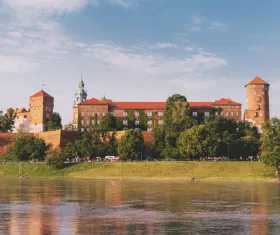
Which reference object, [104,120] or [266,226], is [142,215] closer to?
[266,226]

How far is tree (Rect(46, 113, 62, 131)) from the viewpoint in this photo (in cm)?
10469

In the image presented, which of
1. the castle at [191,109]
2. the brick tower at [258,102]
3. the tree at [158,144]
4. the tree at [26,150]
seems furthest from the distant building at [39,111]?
the brick tower at [258,102]

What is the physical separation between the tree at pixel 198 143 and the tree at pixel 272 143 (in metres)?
10.1

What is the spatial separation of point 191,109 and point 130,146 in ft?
98.1

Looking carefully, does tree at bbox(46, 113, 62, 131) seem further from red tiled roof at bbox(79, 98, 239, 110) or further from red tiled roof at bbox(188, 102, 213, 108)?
red tiled roof at bbox(188, 102, 213, 108)

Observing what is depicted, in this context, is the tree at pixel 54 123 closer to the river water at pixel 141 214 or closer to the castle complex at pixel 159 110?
the castle complex at pixel 159 110

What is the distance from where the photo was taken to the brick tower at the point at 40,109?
109 meters

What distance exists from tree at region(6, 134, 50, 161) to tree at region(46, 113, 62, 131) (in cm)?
2253

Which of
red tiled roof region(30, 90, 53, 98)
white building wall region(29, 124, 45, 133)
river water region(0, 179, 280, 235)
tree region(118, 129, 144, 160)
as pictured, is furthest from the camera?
red tiled roof region(30, 90, 53, 98)

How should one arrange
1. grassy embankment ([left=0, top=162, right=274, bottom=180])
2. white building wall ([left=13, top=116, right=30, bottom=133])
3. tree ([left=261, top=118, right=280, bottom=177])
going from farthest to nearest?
white building wall ([left=13, top=116, right=30, bottom=133]), grassy embankment ([left=0, top=162, right=274, bottom=180]), tree ([left=261, top=118, right=280, bottom=177])

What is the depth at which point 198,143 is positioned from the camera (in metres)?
68.6

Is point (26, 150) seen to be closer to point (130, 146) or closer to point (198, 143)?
point (130, 146)

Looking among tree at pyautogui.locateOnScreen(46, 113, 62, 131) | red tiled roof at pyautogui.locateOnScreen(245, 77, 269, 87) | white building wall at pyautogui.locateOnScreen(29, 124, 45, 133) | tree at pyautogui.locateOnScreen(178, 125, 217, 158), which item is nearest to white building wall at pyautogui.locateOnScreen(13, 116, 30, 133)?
white building wall at pyautogui.locateOnScreen(29, 124, 45, 133)

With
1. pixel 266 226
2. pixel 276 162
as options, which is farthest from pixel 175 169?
pixel 266 226
